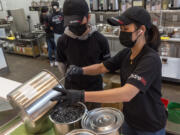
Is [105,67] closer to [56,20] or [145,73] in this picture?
[145,73]

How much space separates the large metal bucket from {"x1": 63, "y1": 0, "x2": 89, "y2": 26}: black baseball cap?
0.54m

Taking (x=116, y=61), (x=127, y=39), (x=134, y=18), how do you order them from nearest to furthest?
1. (x=134, y=18)
2. (x=127, y=39)
3. (x=116, y=61)

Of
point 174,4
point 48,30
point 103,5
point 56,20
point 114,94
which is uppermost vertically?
point 103,5

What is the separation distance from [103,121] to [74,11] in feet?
2.84

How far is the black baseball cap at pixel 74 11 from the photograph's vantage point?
135 cm

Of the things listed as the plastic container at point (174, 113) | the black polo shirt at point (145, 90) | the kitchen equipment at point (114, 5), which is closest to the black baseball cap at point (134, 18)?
the black polo shirt at point (145, 90)

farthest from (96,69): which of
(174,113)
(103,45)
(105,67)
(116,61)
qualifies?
(174,113)

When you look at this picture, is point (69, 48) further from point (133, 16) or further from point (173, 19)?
point (173, 19)

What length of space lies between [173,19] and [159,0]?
58cm

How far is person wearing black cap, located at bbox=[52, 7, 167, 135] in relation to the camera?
0.98m

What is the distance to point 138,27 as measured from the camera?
1075 millimetres

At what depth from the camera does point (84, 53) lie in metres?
1.58

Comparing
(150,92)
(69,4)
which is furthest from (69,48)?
(150,92)

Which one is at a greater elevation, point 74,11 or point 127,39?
point 74,11
